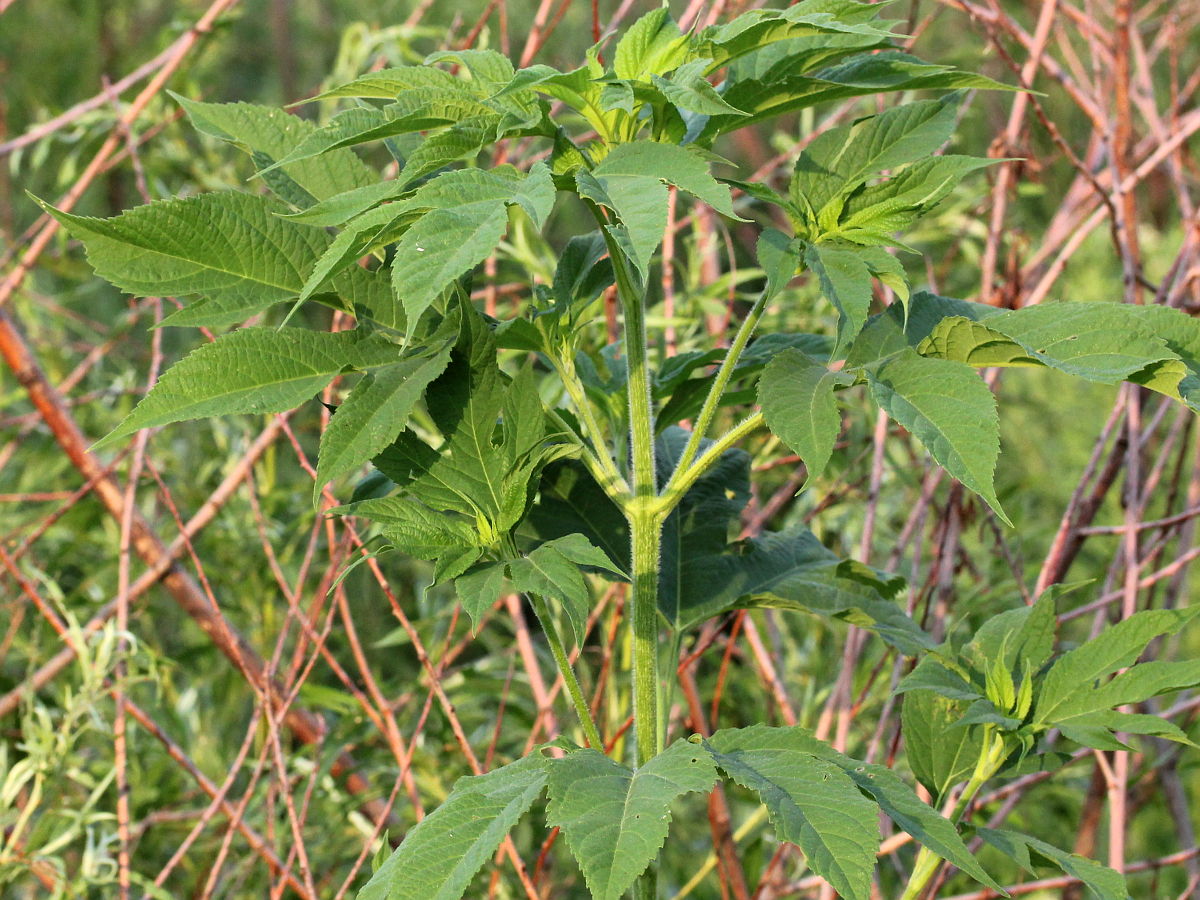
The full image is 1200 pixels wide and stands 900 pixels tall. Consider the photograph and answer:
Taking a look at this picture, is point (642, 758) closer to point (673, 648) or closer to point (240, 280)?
point (673, 648)

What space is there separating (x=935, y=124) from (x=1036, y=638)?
272mm

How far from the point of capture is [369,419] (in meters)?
0.50

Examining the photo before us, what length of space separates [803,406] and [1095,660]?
0.23 meters

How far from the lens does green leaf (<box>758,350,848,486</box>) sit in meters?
0.47

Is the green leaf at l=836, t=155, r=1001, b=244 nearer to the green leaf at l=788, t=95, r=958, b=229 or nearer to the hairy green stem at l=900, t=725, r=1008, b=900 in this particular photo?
the green leaf at l=788, t=95, r=958, b=229

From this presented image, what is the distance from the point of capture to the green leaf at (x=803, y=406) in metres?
0.47

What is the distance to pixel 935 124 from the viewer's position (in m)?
0.55

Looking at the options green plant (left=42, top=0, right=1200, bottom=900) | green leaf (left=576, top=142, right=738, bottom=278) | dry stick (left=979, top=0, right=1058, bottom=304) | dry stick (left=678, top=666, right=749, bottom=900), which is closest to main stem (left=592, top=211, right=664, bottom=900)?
green plant (left=42, top=0, right=1200, bottom=900)

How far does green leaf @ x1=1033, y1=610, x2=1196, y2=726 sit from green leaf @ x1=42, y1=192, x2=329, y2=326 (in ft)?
1.38

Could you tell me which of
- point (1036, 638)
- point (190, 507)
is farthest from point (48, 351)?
point (1036, 638)

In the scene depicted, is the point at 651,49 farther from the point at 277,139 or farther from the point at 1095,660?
the point at 1095,660

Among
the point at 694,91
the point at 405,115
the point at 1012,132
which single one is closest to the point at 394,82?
the point at 405,115

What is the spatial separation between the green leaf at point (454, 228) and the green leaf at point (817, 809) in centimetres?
24

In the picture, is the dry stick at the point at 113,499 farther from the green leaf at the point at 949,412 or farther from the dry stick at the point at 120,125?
the green leaf at the point at 949,412
